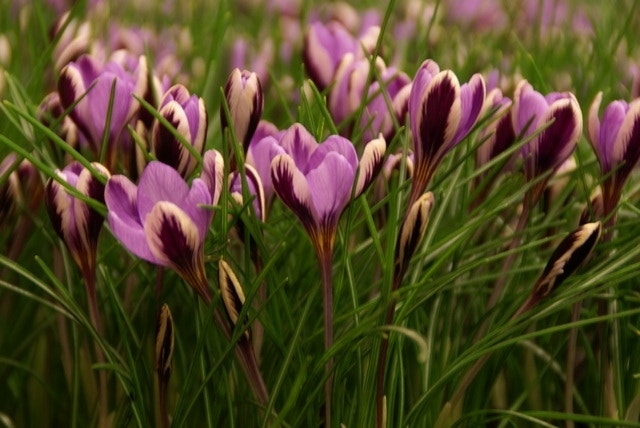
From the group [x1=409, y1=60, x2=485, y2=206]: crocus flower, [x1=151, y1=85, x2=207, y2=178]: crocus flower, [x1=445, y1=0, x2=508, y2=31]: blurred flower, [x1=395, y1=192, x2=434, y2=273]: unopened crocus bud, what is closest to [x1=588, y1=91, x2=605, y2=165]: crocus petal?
[x1=409, y1=60, x2=485, y2=206]: crocus flower

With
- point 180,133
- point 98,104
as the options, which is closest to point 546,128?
point 180,133

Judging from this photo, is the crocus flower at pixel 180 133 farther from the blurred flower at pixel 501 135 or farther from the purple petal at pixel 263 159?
the blurred flower at pixel 501 135

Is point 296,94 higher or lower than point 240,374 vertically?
higher

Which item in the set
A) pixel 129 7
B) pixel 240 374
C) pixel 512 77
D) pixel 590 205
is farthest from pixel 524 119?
pixel 129 7

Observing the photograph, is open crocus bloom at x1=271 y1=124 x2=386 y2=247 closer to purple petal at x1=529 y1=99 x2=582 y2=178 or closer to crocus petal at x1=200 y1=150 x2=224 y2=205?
crocus petal at x1=200 y1=150 x2=224 y2=205

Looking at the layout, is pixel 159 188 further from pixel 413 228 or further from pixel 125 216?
pixel 413 228

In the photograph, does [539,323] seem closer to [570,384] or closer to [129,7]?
[570,384]
